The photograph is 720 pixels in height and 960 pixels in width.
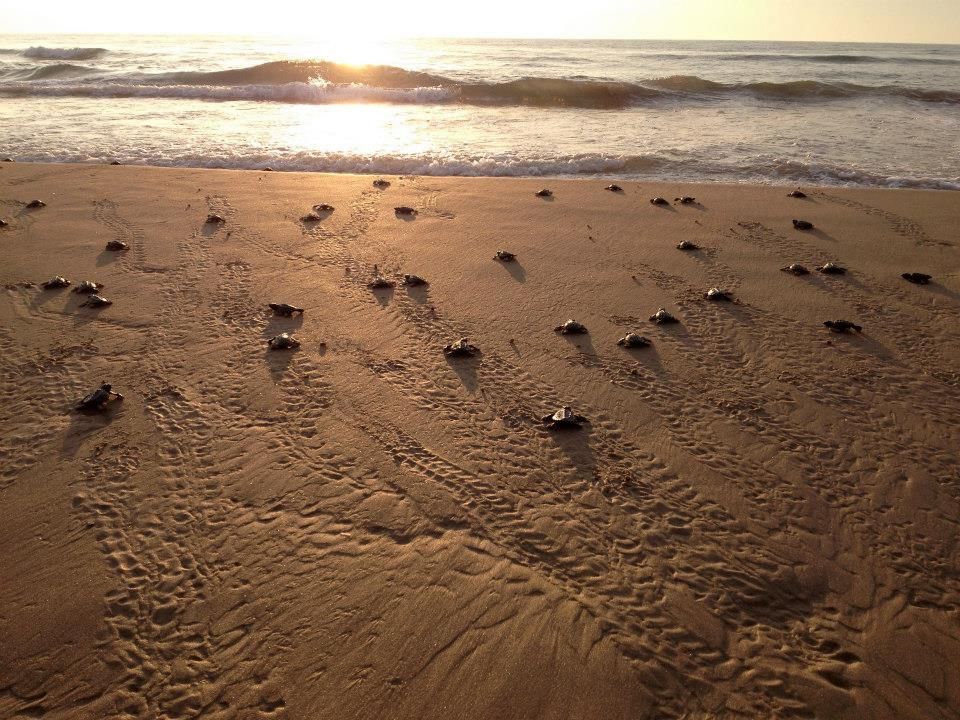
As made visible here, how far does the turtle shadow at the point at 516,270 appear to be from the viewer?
22.5ft

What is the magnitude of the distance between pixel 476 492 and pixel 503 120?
16475 mm

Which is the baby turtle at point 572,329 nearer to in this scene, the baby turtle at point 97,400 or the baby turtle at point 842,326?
the baby turtle at point 842,326

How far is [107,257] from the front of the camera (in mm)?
7078

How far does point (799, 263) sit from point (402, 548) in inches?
249

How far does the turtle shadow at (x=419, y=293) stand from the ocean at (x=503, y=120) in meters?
6.08

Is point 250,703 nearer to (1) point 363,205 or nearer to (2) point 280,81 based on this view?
(1) point 363,205

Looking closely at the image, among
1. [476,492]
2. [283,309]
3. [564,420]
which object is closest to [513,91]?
[283,309]

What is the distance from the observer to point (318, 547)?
337 centimetres

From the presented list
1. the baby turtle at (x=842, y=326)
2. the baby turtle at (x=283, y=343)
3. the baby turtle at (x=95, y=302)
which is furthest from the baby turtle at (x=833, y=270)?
the baby turtle at (x=95, y=302)

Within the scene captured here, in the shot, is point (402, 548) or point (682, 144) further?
point (682, 144)

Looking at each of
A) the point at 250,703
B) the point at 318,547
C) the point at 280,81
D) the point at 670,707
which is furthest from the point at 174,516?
the point at 280,81

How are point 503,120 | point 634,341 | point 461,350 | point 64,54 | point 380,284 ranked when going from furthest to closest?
point 64,54 → point 503,120 → point 380,284 → point 634,341 → point 461,350

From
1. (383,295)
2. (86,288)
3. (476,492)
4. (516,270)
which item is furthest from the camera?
(516,270)

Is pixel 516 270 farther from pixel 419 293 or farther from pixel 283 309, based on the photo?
pixel 283 309
